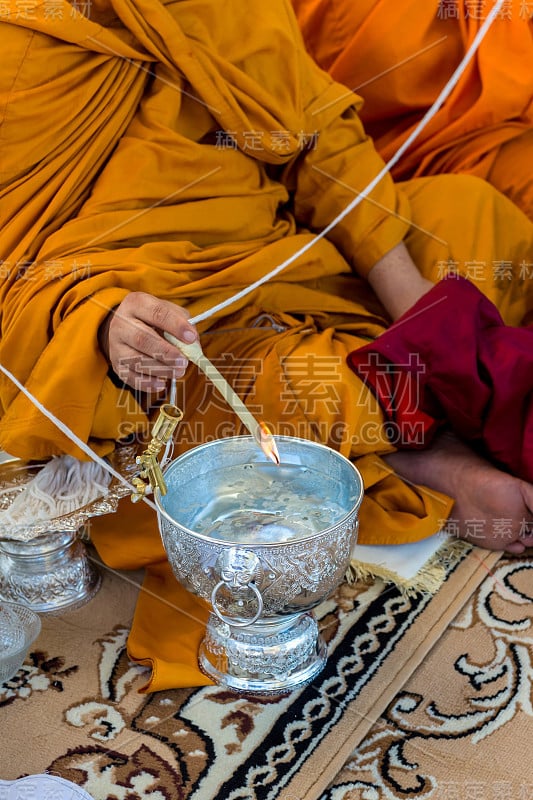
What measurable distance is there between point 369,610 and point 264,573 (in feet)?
1.07

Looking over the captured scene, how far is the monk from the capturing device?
120cm

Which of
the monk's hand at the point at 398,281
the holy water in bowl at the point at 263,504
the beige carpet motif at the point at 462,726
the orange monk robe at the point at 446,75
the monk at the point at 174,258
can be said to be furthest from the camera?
the orange monk robe at the point at 446,75

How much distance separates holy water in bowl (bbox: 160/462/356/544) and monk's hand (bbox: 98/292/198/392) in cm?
16

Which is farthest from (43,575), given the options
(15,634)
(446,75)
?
(446,75)

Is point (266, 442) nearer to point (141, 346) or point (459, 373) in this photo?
point (141, 346)

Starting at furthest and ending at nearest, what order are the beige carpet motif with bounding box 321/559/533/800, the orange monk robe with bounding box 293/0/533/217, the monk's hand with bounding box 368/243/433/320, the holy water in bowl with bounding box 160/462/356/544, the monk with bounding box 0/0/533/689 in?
the orange monk robe with bounding box 293/0/533/217
the monk's hand with bounding box 368/243/433/320
the monk with bounding box 0/0/533/689
the holy water in bowl with bounding box 160/462/356/544
the beige carpet motif with bounding box 321/559/533/800

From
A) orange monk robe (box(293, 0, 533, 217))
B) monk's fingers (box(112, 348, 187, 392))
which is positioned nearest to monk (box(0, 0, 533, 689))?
monk's fingers (box(112, 348, 187, 392))

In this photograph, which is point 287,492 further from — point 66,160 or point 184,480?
point 66,160

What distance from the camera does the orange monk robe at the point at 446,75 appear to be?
1.77 metres

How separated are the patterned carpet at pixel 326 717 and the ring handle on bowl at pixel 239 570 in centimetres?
17

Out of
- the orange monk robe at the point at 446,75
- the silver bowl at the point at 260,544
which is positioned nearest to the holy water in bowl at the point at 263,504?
the silver bowl at the point at 260,544

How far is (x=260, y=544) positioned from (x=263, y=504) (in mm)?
172

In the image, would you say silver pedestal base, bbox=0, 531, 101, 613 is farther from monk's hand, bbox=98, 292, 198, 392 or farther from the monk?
monk's hand, bbox=98, 292, 198, 392

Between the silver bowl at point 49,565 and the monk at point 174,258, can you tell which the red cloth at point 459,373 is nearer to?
the monk at point 174,258
